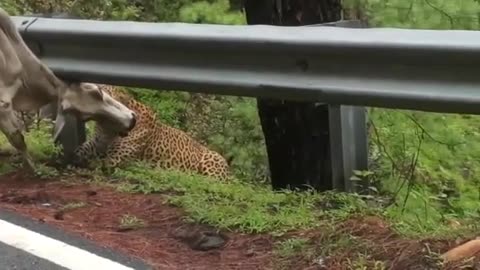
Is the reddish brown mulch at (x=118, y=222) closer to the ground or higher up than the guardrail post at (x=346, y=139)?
closer to the ground

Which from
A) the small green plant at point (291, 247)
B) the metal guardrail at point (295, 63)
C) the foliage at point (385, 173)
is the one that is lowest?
the foliage at point (385, 173)

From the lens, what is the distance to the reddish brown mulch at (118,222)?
476cm

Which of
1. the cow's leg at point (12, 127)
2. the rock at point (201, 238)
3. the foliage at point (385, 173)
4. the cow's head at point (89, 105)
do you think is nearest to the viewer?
the rock at point (201, 238)

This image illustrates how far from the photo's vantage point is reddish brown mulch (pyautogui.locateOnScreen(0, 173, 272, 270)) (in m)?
4.76

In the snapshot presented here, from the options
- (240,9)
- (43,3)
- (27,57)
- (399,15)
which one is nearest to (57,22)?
(27,57)

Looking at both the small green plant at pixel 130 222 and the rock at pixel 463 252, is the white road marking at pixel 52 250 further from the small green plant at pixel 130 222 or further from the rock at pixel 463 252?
the rock at pixel 463 252

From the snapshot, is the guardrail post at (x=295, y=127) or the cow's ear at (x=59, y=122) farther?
the guardrail post at (x=295, y=127)

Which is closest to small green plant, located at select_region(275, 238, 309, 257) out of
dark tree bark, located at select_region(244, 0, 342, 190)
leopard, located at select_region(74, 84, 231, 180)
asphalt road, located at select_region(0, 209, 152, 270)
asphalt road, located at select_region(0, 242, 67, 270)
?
asphalt road, located at select_region(0, 209, 152, 270)

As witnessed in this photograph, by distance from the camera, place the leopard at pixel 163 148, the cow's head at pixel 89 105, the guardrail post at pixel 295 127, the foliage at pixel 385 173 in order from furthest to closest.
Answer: the leopard at pixel 163 148 < the guardrail post at pixel 295 127 < the cow's head at pixel 89 105 < the foliage at pixel 385 173

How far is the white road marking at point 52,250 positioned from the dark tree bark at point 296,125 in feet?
6.83

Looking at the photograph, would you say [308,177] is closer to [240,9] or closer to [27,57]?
[27,57]

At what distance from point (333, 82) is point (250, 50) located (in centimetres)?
48

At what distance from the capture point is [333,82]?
5172 millimetres

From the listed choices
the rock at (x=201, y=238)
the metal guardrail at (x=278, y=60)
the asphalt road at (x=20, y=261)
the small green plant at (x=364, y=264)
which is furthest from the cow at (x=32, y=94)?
the small green plant at (x=364, y=264)
